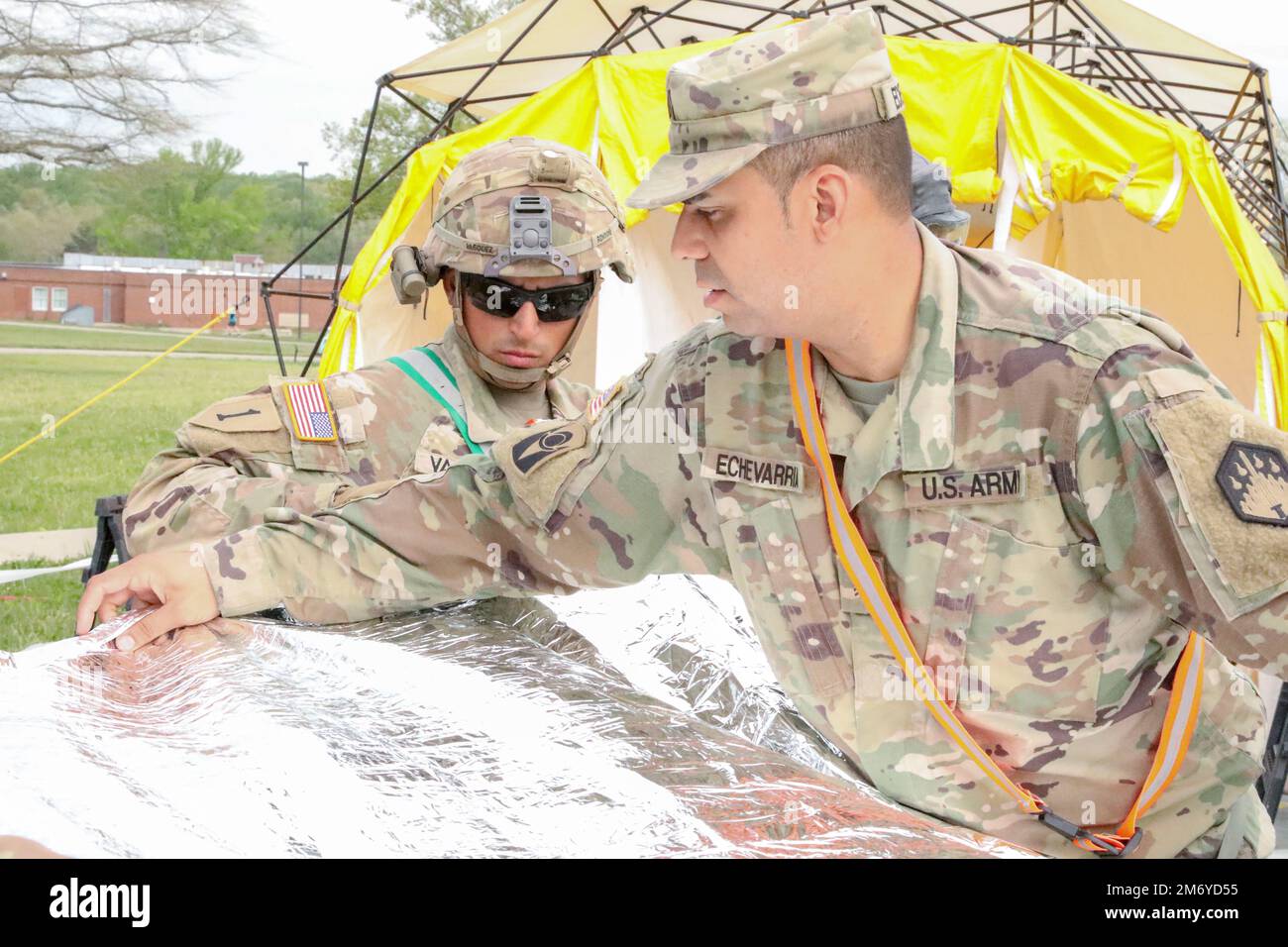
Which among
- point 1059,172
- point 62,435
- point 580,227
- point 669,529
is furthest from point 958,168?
point 62,435

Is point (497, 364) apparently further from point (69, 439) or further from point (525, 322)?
point (69, 439)

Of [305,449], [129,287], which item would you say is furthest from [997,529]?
[129,287]

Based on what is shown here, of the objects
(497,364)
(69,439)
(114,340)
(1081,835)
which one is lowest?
(1081,835)

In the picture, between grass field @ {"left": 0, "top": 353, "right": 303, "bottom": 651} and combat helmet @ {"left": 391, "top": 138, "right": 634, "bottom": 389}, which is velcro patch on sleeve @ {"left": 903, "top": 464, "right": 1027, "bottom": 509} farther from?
grass field @ {"left": 0, "top": 353, "right": 303, "bottom": 651}

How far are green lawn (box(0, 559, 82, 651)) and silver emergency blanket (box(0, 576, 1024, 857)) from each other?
4485mm

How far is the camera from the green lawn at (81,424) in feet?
33.6

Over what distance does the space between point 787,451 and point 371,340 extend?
4.84 meters

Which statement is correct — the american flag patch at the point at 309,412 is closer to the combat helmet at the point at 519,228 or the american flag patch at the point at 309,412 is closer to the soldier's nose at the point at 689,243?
the combat helmet at the point at 519,228

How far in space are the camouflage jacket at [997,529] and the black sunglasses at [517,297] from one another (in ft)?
2.89

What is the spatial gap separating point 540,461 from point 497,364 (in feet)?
3.21

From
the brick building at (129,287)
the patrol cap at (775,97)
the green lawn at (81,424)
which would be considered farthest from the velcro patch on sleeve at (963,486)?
the brick building at (129,287)

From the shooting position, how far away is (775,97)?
4.80ft

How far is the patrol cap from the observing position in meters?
1.46
